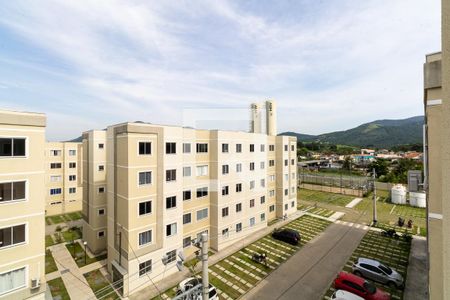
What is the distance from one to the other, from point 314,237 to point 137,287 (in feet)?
55.6

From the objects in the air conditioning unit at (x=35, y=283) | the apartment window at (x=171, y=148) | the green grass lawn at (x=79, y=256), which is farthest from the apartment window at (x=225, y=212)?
the air conditioning unit at (x=35, y=283)

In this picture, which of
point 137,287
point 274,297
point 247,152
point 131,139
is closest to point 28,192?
point 131,139

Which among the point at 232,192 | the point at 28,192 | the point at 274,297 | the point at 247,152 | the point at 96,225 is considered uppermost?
the point at 247,152

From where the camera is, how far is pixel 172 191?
54.3 feet

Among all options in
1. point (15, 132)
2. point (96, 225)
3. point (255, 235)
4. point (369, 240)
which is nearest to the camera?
point (15, 132)

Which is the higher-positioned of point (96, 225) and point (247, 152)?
point (247, 152)

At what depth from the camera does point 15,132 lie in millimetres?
9859

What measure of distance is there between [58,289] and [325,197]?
37.0 metres

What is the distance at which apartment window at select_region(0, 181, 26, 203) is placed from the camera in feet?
31.7

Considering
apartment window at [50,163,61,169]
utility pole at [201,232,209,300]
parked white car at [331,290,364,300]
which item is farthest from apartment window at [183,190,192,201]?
apartment window at [50,163,61,169]

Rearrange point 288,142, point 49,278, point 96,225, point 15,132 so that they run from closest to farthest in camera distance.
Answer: point 15,132 → point 49,278 → point 96,225 → point 288,142

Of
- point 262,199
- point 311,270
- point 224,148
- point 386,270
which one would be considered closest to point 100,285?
point 224,148

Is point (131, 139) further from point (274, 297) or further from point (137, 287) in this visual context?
point (274, 297)

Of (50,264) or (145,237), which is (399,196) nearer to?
(145,237)
